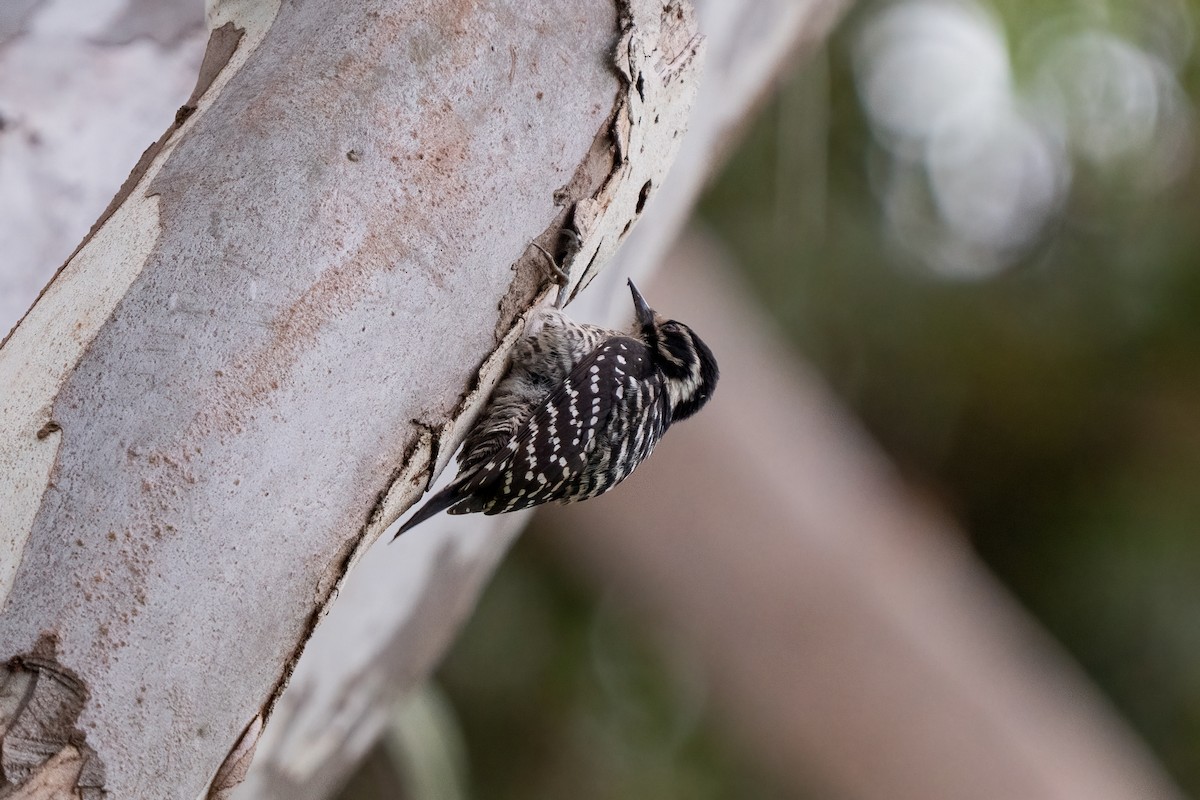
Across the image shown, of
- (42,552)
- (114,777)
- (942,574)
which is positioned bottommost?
(114,777)

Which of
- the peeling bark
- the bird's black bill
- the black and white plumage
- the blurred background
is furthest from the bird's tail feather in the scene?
the blurred background

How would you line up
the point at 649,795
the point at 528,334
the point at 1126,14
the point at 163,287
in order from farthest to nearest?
the point at 649,795 < the point at 1126,14 < the point at 528,334 < the point at 163,287

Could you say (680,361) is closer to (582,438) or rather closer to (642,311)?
(642,311)

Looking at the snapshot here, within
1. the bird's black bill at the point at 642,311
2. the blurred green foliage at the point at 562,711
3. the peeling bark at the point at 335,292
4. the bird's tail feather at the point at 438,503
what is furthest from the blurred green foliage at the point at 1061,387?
the peeling bark at the point at 335,292

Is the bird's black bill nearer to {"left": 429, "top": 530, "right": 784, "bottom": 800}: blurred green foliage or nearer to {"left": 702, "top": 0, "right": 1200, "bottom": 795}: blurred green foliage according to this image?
{"left": 702, "top": 0, "right": 1200, "bottom": 795}: blurred green foliage

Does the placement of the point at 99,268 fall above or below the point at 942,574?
below

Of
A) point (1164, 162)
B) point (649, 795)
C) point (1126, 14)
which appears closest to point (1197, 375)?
point (1164, 162)

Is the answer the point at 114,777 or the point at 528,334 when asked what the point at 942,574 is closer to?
the point at 528,334

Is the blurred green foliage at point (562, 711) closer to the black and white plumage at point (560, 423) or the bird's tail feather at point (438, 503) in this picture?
the black and white plumage at point (560, 423)
